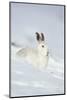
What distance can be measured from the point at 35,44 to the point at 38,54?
7 centimetres

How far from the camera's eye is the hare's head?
5.52 feet

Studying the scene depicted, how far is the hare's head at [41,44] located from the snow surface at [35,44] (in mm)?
25

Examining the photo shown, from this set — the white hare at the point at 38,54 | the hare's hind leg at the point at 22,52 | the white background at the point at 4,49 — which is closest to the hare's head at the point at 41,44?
the white hare at the point at 38,54

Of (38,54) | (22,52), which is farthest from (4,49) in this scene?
(38,54)

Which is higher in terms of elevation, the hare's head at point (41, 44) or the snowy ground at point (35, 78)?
the hare's head at point (41, 44)

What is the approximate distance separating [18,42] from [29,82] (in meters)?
0.27

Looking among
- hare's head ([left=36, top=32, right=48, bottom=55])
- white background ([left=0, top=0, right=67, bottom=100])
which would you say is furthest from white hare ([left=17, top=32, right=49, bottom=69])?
white background ([left=0, top=0, right=67, bottom=100])

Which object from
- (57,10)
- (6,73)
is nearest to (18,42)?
(6,73)

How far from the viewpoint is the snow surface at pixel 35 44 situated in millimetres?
1641

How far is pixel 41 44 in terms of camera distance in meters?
1.69

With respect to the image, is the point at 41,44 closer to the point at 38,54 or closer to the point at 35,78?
the point at 38,54

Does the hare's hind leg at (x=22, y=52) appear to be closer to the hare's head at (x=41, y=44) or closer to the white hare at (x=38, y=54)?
the white hare at (x=38, y=54)

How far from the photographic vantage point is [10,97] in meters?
1.63

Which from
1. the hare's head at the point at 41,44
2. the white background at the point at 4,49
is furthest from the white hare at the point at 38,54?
the white background at the point at 4,49
